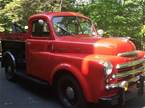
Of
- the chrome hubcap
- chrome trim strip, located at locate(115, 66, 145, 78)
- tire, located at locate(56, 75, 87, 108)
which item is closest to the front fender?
tire, located at locate(56, 75, 87, 108)

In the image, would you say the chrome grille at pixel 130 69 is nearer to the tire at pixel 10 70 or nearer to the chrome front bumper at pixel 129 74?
the chrome front bumper at pixel 129 74

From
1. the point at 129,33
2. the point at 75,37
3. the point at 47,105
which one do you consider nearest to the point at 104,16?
the point at 129,33

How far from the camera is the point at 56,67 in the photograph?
6.78 meters

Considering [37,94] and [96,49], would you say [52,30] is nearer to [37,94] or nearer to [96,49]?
[96,49]

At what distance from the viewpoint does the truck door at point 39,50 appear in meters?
7.23

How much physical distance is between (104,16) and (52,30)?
460cm

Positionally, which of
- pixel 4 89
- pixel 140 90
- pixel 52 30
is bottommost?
pixel 4 89

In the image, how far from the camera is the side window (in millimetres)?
7422

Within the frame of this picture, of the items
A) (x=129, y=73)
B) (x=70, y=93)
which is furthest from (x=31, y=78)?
(x=129, y=73)

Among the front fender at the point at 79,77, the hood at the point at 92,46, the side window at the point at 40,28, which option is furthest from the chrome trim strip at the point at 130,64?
the side window at the point at 40,28

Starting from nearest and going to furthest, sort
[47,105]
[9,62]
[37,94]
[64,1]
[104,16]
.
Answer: [47,105] < [37,94] < [9,62] < [104,16] < [64,1]

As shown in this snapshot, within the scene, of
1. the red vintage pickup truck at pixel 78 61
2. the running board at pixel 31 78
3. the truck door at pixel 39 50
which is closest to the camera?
the red vintage pickup truck at pixel 78 61

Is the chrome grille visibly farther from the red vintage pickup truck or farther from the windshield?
the windshield

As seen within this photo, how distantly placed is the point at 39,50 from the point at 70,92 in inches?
54.1
